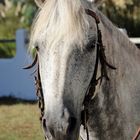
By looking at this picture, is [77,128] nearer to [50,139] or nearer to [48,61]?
[50,139]

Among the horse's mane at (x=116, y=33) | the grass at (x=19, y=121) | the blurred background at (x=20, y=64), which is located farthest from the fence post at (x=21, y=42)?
the horse's mane at (x=116, y=33)

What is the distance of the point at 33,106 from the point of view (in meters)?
11.8

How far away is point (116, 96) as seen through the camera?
365 centimetres

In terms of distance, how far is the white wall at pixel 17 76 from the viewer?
12523mm

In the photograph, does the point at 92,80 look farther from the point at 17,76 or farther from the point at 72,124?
the point at 17,76

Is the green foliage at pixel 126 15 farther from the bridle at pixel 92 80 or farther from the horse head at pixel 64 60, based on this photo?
the horse head at pixel 64 60

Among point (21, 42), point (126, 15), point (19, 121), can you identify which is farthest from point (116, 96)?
point (126, 15)

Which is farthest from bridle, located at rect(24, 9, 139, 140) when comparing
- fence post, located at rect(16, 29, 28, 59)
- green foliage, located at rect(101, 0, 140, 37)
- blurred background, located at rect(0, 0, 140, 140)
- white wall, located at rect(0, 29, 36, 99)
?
green foliage, located at rect(101, 0, 140, 37)

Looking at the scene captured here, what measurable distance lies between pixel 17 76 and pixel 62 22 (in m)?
9.42

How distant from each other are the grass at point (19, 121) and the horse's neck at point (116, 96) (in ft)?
14.9

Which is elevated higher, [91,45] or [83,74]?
[91,45]

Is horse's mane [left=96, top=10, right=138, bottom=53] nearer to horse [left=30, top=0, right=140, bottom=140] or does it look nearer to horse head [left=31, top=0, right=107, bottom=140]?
horse [left=30, top=0, right=140, bottom=140]

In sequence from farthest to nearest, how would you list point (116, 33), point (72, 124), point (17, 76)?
point (17, 76) < point (116, 33) < point (72, 124)

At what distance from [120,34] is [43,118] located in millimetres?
939
